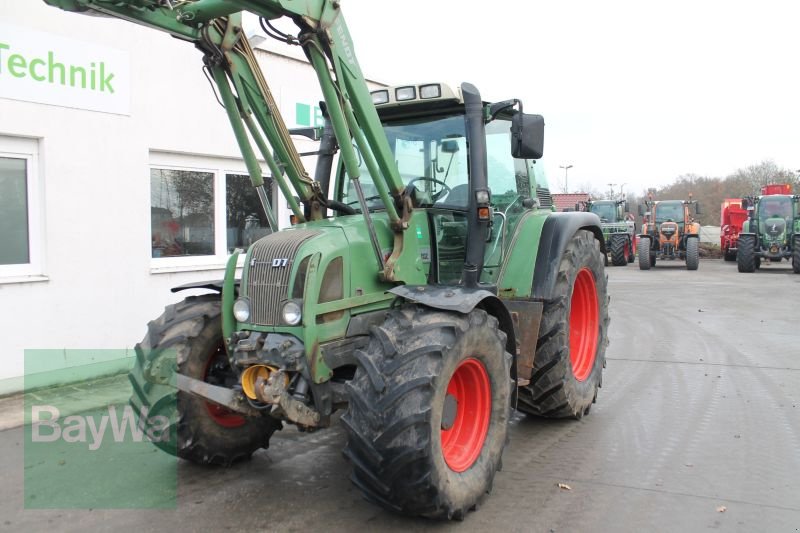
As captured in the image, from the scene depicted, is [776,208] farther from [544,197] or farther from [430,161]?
[430,161]

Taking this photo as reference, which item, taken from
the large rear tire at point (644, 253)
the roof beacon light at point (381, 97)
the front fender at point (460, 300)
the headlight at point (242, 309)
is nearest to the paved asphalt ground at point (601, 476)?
the front fender at point (460, 300)

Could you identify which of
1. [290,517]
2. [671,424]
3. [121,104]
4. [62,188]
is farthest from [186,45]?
[671,424]

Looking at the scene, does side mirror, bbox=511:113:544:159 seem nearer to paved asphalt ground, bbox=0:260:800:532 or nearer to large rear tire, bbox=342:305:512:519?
large rear tire, bbox=342:305:512:519

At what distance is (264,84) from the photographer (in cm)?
417

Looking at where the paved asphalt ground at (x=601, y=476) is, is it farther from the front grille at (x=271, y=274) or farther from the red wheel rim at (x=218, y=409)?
the front grille at (x=271, y=274)

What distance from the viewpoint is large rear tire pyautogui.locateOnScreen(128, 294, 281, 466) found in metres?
4.07

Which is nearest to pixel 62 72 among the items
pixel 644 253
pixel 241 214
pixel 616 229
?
pixel 241 214

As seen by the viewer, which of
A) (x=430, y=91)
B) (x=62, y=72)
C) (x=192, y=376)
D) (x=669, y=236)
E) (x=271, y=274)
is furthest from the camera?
(x=669, y=236)

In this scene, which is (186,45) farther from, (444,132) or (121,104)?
(444,132)

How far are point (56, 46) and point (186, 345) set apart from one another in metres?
4.17

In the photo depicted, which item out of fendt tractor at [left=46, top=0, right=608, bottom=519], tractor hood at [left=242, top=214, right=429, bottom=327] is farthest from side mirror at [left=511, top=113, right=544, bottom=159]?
tractor hood at [left=242, top=214, right=429, bottom=327]

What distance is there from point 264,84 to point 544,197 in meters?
2.98

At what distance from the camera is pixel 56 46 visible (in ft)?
21.5

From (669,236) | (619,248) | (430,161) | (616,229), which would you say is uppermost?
(430,161)
